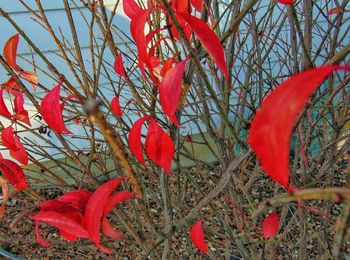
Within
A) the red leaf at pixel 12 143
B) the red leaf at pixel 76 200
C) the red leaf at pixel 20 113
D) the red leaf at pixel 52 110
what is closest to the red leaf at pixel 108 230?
the red leaf at pixel 76 200

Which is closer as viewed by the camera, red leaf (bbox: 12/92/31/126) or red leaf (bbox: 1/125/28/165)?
red leaf (bbox: 1/125/28/165)

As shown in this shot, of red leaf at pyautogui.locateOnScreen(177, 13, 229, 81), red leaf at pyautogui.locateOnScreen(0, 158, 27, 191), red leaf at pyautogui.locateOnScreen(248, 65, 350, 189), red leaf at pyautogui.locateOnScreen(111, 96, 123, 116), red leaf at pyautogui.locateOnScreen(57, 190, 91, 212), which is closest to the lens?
red leaf at pyautogui.locateOnScreen(248, 65, 350, 189)

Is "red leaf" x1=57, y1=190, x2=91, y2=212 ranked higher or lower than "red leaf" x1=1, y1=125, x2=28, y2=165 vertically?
lower

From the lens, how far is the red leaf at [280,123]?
388mm

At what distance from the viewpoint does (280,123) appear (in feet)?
1.28

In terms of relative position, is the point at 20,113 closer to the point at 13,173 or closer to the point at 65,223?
the point at 13,173

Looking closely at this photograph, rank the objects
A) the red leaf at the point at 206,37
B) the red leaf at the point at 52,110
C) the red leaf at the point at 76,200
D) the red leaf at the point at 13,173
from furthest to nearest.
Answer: the red leaf at the point at 13,173 → the red leaf at the point at 52,110 → the red leaf at the point at 76,200 → the red leaf at the point at 206,37

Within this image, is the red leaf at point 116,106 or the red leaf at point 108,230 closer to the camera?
the red leaf at point 108,230

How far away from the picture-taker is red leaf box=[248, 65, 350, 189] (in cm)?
39

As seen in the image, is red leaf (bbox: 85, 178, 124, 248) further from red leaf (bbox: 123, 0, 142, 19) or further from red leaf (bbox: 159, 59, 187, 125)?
red leaf (bbox: 123, 0, 142, 19)

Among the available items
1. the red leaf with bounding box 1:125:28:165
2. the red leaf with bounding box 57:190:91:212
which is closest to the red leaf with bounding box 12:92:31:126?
the red leaf with bounding box 1:125:28:165

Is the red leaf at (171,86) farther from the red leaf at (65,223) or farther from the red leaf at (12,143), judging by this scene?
the red leaf at (12,143)

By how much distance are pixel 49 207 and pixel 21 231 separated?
6.81 ft

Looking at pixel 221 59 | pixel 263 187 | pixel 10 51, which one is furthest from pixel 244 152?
pixel 263 187
